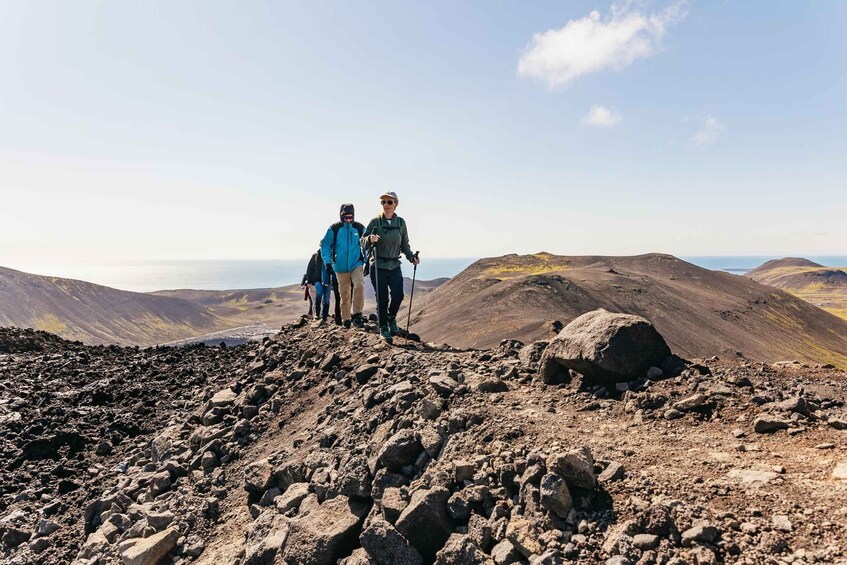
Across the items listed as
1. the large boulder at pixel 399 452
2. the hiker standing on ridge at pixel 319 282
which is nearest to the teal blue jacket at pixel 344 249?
the hiker standing on ridge at pixel 319 282

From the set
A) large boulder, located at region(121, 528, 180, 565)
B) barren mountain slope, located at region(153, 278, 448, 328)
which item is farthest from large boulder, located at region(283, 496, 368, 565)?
barren mountain slope, located at region(153, 278, 448, 328)

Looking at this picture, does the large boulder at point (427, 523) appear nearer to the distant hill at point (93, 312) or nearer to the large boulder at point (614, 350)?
the large boulder at point (614, 350)

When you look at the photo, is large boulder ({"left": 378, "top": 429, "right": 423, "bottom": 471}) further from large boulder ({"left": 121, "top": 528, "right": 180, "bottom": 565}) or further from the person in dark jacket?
the person in dark jacket

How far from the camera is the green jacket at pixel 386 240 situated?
1068 cm

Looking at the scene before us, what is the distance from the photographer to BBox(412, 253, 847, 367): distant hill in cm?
3709

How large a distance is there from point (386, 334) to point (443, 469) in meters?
5.54

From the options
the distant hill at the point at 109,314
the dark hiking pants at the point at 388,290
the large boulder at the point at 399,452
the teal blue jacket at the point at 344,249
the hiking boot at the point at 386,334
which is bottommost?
the distant hill at the point at 109,314

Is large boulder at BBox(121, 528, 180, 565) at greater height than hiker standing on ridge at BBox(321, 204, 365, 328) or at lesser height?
lesser

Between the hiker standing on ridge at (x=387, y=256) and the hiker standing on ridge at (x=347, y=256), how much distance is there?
0.84 meters

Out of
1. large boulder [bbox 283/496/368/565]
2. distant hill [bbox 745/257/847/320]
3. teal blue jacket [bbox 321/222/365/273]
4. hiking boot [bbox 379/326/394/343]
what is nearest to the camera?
large boulder [bbox 283/496/368/565]

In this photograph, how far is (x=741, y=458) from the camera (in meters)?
4.36

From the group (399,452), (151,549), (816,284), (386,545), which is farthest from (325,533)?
(816,284)

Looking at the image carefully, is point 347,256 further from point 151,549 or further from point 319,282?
point 151,549

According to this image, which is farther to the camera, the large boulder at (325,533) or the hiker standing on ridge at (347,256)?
the hiker standing on ridge at (347,256)
